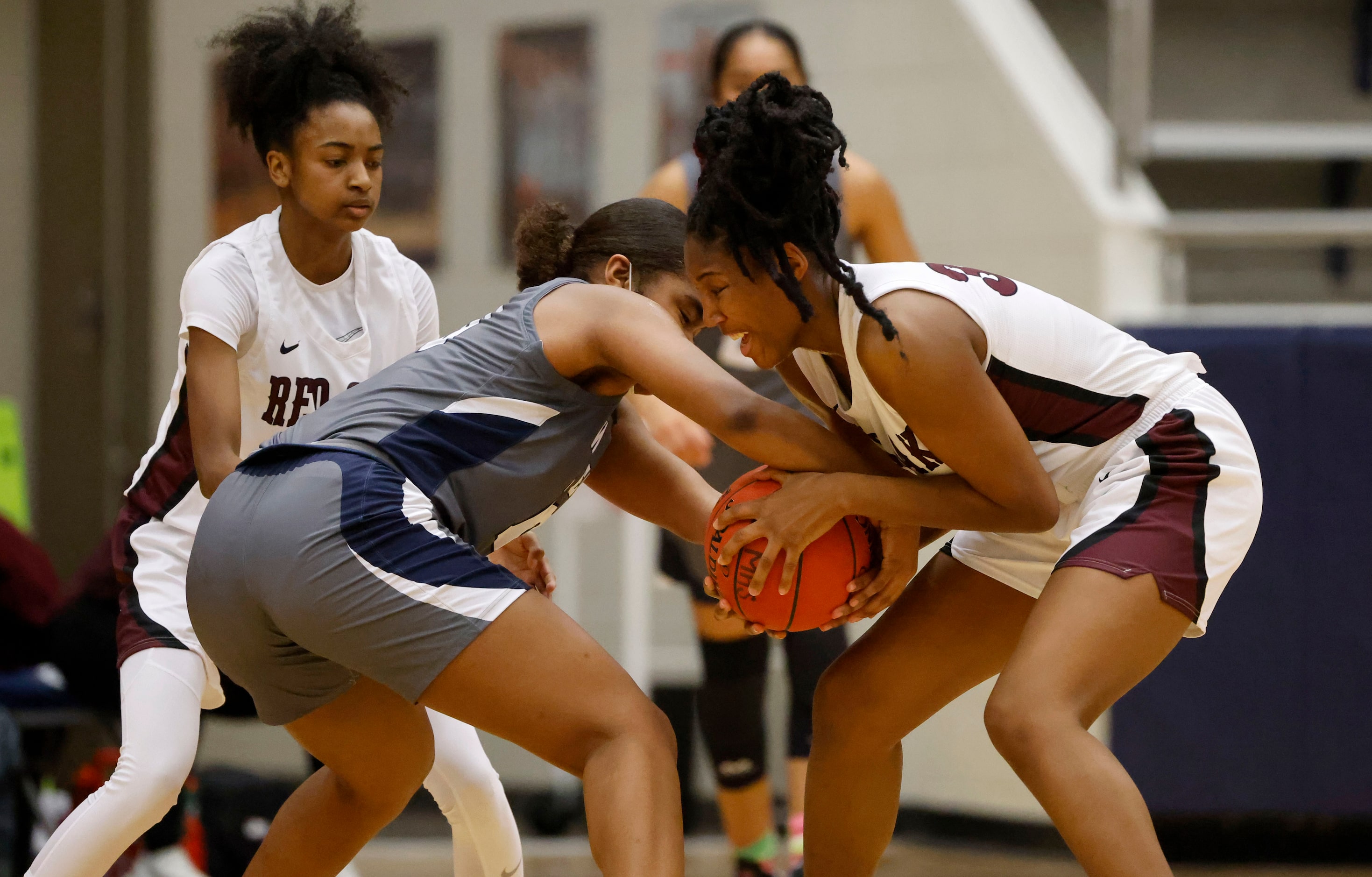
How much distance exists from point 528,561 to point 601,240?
0.68 metres

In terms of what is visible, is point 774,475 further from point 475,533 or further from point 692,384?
point 475,533

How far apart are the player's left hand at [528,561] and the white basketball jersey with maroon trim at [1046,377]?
27.2 inches

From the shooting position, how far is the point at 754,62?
3.97m

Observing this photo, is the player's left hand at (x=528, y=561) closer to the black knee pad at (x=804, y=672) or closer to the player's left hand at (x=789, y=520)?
the player's left hand at (x=789, y=520)

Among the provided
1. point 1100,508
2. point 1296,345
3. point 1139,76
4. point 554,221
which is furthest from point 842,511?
point 1139,76

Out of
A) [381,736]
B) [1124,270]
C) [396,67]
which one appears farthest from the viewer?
[1124,270]

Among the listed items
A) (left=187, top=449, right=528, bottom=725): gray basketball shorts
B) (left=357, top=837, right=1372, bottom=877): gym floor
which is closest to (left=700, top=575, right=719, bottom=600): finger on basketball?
(left=187, top=449, right=528, bottom=725): gray basketball shorts

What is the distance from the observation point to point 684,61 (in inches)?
233

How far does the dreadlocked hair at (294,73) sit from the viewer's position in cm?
293

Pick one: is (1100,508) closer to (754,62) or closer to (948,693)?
(948,693)

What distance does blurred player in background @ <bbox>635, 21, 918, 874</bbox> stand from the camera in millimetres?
3812

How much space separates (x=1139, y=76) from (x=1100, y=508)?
116 inches

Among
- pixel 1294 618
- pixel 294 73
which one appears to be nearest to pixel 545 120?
pixel 294 73

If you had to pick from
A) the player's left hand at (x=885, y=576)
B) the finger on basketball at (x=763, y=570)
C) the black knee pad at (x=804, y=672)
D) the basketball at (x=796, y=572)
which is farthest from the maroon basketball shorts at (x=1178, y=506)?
the black knee pad at (x=804, y=672)
